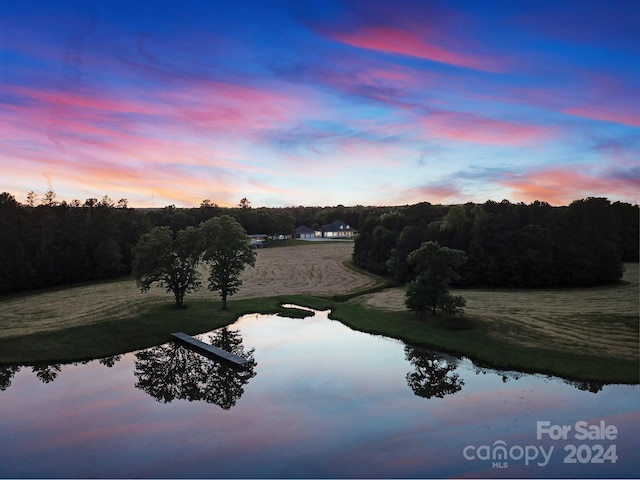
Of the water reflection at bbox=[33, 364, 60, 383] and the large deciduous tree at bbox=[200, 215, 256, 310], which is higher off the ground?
the large deciduous tree at bbox=[200, 215, 256, 310]

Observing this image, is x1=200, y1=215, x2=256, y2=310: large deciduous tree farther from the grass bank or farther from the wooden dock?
the wooden dock

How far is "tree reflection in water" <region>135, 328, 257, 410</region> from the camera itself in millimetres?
28203

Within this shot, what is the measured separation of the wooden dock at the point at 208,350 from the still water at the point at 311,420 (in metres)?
1.16

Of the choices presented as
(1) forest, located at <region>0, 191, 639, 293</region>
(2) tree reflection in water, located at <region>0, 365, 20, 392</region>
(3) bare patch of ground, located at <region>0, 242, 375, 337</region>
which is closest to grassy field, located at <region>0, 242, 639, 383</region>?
(3) bare patch of ground, located at <region>0, 242, 375, 337</region>

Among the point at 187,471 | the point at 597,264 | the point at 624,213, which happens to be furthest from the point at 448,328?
the point at 624,213

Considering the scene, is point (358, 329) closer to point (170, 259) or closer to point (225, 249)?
point (225, 249)

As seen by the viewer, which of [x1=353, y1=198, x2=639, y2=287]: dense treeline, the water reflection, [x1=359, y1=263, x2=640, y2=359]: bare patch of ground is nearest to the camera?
the water reflection

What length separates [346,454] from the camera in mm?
20203

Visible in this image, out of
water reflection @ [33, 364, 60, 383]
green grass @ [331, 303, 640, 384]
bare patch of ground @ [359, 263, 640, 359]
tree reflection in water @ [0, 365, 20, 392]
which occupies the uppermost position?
bare patch of ground @ [359, 263, 640, 359]

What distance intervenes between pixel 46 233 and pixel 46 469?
77541 millimetres

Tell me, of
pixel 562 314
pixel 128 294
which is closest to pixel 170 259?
pixel 128 294

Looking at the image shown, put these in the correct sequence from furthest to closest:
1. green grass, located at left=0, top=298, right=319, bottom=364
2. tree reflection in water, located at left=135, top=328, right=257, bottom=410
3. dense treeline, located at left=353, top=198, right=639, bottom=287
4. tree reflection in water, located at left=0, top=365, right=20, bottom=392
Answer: dense treeline, located at left=353, top=198, right=639, bottom=287
green grass, located at left=0, top=298, right=319, bottom=364
tree reflection in water, located at left=0, top=365, right=20, bottom=392
tree reflection in water, located at left=135, top=328, right=257, bottom=410

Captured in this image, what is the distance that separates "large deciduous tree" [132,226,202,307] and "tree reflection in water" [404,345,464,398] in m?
29.2

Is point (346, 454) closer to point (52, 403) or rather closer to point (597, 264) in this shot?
point (52, 403)
